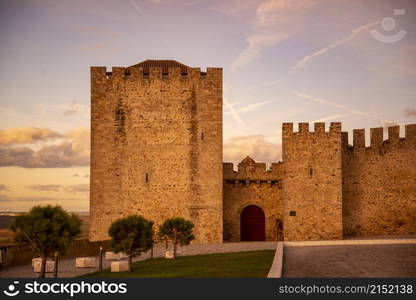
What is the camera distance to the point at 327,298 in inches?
416

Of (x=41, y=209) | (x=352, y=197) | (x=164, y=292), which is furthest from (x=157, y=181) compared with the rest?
(x=164, y=292)

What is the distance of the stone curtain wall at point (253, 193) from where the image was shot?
1159 inches

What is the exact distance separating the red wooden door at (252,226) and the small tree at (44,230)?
48.5 feet

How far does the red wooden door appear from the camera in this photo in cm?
2952

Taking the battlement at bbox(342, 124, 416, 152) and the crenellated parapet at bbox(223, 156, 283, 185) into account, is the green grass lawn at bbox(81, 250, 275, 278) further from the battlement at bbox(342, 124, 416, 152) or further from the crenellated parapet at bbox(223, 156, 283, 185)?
the battlement at bbox(342, 124, 416, 152)

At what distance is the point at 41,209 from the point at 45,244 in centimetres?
92

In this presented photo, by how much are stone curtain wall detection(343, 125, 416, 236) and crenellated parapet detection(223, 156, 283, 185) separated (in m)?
3.31

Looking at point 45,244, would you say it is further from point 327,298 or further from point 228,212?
point 228,212

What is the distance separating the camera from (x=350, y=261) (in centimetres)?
1666

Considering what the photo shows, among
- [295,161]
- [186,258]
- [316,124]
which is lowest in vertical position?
[186,258]

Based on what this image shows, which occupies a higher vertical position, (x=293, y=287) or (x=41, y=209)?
(x=41, y=209)

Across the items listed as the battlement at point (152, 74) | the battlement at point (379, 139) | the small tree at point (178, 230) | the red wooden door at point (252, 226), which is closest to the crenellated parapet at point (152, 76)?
the battlement at point (152, 74)

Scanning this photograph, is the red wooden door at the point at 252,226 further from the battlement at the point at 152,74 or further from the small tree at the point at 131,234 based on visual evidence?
the small tree at the point at 131,234

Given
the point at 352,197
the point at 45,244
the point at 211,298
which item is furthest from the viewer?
the point at 352,197
